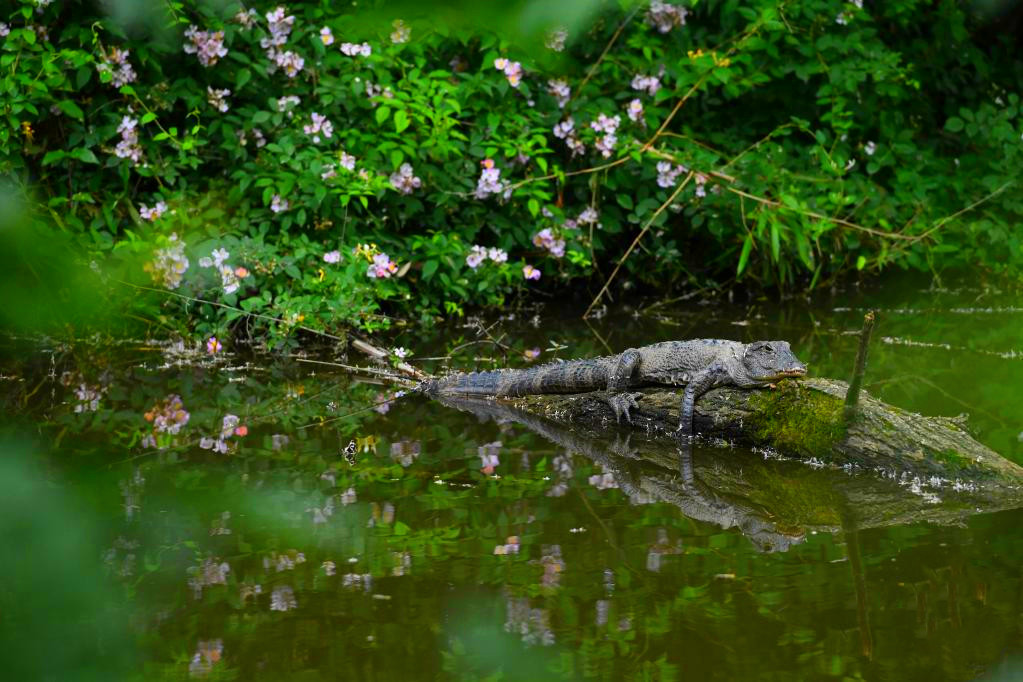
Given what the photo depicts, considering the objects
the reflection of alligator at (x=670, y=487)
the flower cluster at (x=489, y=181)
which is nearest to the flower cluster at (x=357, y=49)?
the flower cluster at (x=489, y=181)

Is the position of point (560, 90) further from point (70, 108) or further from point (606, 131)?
point (70, 108)

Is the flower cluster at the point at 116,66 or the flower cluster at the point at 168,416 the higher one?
the flower cluster at the point at 116,66

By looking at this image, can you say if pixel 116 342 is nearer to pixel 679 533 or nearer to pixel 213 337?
pixel 213 337

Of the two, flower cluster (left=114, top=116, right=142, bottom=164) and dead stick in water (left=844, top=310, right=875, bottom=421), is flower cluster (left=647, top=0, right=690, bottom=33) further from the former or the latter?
dead stick in water (left=844, top=310, right=875, bottom=421)

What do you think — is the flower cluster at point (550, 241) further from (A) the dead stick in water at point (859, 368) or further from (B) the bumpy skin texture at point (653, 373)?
(A) the dead stick in water at point (859, 368)

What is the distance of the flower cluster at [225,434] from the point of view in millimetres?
5607

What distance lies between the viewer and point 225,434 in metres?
5.81

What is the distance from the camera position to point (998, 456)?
4875 millimetres

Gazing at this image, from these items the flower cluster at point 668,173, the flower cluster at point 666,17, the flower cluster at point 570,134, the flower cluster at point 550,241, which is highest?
the flower cluster at point 666,17

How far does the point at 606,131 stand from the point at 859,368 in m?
4.21

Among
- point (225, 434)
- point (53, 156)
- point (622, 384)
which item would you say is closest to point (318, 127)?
point (53, 156)

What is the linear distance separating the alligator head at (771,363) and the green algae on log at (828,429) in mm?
83

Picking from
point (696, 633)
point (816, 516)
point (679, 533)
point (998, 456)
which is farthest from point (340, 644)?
point (998, 456)

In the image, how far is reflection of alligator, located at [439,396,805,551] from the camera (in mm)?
4379
